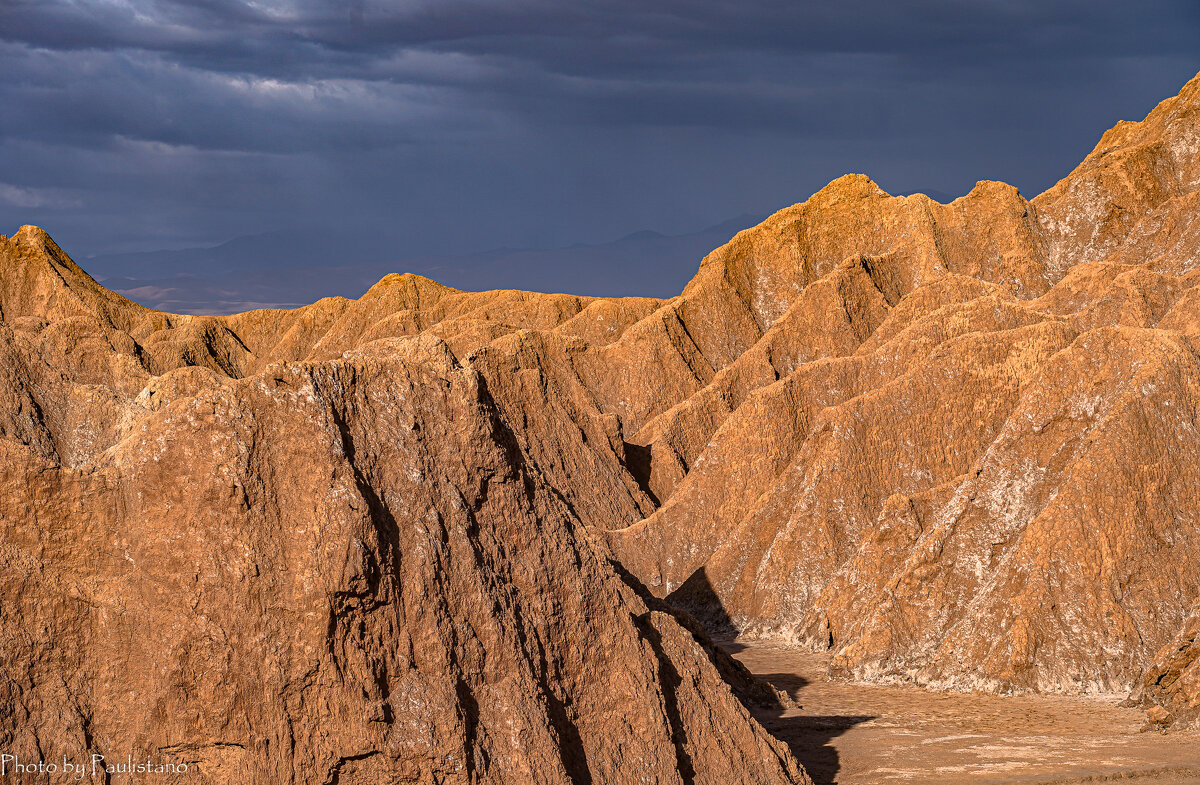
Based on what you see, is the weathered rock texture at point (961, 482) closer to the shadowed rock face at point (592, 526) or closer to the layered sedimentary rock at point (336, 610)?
the shadowed rock face at point (592, 526)

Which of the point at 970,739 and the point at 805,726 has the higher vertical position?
the point at 805,726

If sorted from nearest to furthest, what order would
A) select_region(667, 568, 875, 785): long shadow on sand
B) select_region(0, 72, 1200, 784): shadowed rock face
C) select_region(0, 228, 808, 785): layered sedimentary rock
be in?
select_region(0, 228, 808, 785): layered sedimentary rock → select_region(0, 72, 1200, 784): shadowed rock face → select_region(667, 568, 875, 785): long shadow on sand

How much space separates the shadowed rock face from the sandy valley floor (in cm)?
87

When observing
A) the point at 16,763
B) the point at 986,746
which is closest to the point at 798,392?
the point at 986,746

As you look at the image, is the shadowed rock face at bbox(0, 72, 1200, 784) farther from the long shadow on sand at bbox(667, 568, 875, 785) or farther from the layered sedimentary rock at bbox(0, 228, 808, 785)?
the long shadow on sand at bbox(667, 568, 875, 785)

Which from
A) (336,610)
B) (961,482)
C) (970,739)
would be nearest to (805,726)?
(970,739)

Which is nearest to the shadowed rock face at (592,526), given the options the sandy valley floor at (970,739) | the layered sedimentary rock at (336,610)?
the layered sedimentary rock at (336,610)

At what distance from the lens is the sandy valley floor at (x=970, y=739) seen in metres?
15.8

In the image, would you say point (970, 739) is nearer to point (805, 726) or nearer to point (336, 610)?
point (805, 726)

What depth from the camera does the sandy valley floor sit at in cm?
1575

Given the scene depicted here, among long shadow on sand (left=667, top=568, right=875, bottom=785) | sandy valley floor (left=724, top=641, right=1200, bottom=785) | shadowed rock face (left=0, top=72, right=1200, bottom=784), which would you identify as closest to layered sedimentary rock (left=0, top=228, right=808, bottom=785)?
shadowed rock face (left=0, top=72, right=1200, bottom=784)

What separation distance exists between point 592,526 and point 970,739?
19.3 metres

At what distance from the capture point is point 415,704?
1179 centimetres

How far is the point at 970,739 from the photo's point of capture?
17.9 metres
